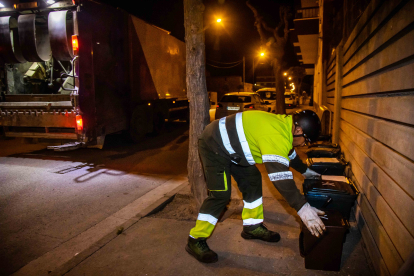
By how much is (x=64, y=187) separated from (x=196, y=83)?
131 inches

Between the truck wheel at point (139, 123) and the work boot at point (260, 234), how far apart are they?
666cm

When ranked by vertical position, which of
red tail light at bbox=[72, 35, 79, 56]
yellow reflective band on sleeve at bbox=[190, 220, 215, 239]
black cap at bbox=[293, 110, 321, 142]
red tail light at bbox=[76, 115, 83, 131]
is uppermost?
red tail light at bbox=[72, 35, 79, 56]

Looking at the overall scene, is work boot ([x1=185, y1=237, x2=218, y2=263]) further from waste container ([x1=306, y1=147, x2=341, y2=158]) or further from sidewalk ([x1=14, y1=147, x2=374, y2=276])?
waste container ([x1=306, y1=147, x2=341, y2=158])

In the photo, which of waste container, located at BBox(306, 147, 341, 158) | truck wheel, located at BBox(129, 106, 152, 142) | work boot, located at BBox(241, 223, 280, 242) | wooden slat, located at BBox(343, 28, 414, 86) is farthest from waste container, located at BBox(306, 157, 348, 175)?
truck wheel, located at BBox(129, 106, 152, 142)

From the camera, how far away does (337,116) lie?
19.5 ft

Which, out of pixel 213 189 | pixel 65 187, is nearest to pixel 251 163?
pixel 213 189

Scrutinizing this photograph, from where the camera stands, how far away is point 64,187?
5.56m

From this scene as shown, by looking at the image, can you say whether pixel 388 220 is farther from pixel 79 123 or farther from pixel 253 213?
pixel 79 123

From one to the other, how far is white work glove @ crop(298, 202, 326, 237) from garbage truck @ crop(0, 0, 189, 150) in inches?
229

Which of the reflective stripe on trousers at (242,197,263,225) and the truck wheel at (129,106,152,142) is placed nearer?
the reflective stripe on trousers at (242,197,263,225)

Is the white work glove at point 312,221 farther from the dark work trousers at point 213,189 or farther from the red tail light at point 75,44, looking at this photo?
the red tail light at point 75,44

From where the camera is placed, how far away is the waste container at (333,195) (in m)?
3.30

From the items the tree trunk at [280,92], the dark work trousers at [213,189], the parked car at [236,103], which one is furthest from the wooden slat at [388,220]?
the tree trunk at [280,92]

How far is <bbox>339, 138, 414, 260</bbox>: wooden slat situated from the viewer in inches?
80.8
